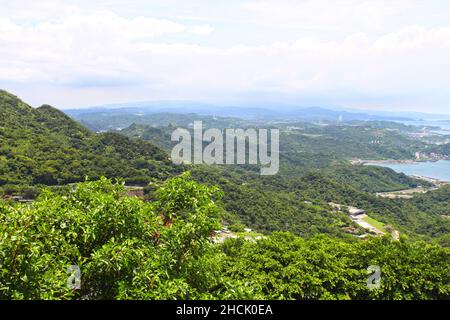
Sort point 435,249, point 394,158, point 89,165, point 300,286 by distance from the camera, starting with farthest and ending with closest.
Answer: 1. point 394,158
2. point 89,165
3. point 435,249
4. point 300,286

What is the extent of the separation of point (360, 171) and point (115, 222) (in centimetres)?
9234

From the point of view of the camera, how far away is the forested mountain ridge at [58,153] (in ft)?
105

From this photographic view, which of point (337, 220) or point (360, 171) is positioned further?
point (360, 171)

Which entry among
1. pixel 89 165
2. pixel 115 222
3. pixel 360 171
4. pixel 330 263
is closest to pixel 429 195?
pixel 360 171

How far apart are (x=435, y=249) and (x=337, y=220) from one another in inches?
1381

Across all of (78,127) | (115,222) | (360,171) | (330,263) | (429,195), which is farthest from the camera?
(360,171)

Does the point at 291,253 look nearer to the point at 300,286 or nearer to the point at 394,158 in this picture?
the point at 300,286

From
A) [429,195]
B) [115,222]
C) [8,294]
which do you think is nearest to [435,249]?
[115,222]

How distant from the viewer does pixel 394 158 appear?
438ft

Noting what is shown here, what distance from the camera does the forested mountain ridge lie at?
32.0 m

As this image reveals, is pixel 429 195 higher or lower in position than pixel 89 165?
lower

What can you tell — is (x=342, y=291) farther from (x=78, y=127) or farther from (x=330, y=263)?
(x=78, y=127)

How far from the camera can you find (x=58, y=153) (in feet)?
121
